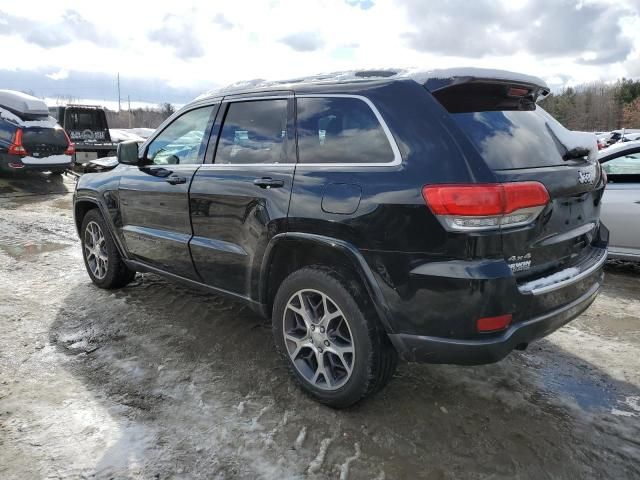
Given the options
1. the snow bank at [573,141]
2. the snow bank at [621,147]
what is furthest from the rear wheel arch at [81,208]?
the snow bank at [621,147]

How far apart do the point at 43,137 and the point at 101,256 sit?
27.0 ft

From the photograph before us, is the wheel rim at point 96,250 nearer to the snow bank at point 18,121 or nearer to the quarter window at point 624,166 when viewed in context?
the quarter window at point 624,166

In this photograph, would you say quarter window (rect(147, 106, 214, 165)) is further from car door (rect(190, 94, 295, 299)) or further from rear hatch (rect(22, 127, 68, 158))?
rear hatch (rect(22, 127, 68, 158))

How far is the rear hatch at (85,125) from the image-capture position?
17.1 metres

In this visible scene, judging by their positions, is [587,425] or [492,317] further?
[587,425]

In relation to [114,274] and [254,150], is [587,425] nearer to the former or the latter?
[254,150]

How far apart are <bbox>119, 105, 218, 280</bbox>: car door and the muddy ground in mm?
590

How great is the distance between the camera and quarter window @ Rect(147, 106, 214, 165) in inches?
149

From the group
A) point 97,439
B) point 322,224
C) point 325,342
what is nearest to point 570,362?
point 325,342

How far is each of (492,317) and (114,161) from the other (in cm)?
381

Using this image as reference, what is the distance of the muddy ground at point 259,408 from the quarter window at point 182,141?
1.32 m

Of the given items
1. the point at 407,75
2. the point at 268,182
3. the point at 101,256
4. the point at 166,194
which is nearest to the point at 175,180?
the point at 166,194

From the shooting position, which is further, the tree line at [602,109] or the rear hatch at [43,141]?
the tree line at [602,109]

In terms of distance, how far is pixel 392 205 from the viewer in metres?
2.47
